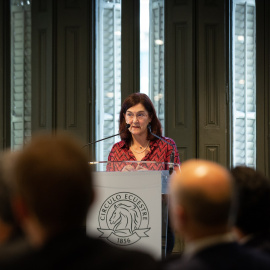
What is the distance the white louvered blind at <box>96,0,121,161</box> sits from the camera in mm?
6340

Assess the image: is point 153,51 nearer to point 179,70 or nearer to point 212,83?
point 179,70

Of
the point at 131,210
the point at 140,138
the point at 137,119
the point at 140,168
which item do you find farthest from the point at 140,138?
the point at 131,210

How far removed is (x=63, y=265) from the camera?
1039 mm

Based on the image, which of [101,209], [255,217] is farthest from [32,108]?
[255,217]

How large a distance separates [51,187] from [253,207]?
662 mm

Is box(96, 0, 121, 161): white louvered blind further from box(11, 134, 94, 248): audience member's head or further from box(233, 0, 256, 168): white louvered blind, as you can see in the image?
box(11, 134, 94, 248): audience member's head

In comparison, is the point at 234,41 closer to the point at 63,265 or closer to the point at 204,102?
the point at 204,102

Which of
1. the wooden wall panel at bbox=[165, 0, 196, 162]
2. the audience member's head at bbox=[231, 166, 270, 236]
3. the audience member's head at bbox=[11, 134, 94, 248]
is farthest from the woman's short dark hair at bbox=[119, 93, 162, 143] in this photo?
the audience member's head at bbox=[11, 134, 94, 248]

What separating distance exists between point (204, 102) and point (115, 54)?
1176mm

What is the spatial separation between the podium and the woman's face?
28.4 inches

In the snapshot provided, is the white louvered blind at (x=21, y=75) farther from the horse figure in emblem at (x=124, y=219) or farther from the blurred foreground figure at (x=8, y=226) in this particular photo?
the blurred foreground figure at (x=8, y=226)

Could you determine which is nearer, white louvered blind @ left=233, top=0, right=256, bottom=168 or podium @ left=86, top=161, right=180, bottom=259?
podium @ left=86, top=161, right=180, bottom=259

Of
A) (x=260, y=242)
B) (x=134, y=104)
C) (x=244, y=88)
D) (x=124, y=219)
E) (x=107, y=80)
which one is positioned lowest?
(x=124, y=219)

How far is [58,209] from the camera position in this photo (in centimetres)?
106
